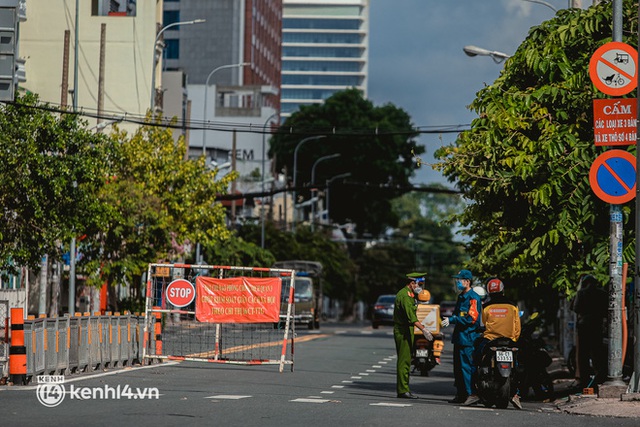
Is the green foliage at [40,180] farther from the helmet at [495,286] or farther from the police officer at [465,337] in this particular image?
the helmet at [495,286]

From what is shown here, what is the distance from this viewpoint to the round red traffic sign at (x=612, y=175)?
17.0 meters

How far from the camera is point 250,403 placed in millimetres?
15008

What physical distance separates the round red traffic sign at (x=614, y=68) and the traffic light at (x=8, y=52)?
916cm

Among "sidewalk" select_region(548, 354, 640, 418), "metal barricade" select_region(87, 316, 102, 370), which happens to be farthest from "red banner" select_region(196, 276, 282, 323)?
"sidewalk" select_region(548, 354, 640, 418)

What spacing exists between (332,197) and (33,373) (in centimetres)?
7460

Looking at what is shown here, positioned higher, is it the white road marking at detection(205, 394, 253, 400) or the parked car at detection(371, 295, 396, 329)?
the parked car at detection(371, 295, 396, 329)

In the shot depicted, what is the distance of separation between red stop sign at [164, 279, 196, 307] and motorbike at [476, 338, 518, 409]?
759 cm

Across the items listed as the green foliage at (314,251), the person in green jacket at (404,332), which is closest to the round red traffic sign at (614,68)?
the person in green jacket at (404,332)

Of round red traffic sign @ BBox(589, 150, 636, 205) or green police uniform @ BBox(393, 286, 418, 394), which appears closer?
round red traffic sign @ BBox(589, 150, 636, 205)

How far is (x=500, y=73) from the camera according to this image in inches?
801

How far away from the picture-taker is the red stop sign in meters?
22.8

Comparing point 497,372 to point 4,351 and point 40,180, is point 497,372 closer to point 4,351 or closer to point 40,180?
point 4,351

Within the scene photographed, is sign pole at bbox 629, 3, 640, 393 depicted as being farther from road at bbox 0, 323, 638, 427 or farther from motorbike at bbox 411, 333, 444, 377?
motorbike at bbox 411, 333, 444, 377

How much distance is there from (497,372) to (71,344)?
6.89 m
